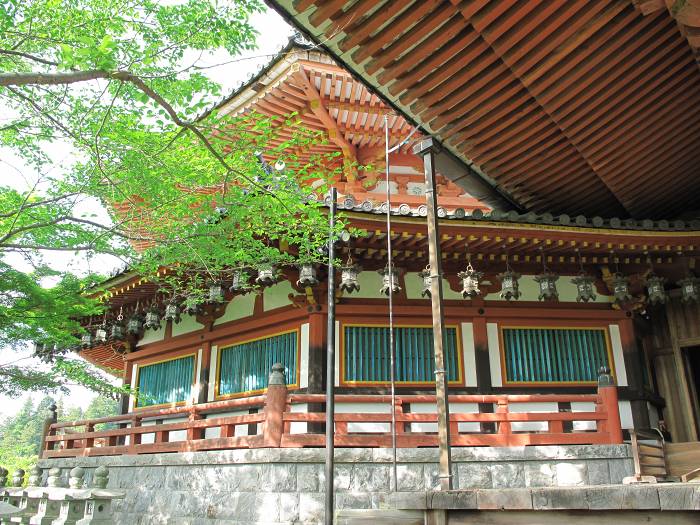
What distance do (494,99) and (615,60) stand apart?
1.47 m

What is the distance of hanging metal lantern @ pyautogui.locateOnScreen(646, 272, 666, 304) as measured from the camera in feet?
Answer: 36.1

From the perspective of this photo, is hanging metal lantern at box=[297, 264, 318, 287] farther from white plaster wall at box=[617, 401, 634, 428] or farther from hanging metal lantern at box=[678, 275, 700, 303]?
hanging metal lantern at box=[678, 275, 700, 303]

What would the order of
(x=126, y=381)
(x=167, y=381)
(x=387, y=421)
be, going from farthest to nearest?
(x=126, y=381), (x=167, y=381), (x=387, y=421)

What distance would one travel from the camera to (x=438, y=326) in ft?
20.8

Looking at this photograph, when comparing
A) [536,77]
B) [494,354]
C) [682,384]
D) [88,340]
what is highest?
[536,77]

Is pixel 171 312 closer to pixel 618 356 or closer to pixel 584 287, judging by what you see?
pixel 584 287

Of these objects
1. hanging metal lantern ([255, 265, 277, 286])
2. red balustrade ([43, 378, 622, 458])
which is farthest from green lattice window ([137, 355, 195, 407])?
hanging metal lantern ([255, 265, 277, 286])

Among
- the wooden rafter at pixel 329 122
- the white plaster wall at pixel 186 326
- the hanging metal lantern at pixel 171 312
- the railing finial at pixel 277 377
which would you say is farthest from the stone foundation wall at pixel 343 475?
the wooden rafter at pixel 329 122

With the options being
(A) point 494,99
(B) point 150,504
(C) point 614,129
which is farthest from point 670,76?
(B) point 150,504

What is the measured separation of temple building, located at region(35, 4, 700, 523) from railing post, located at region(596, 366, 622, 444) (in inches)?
1.2

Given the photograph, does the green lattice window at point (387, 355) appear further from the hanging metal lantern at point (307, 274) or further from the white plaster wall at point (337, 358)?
the hanging metal lantern at point (307, 274)

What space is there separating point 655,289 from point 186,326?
31.8ft

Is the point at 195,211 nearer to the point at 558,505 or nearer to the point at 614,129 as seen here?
the point at 614,129

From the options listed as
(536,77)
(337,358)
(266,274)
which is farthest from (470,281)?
(536,77)
